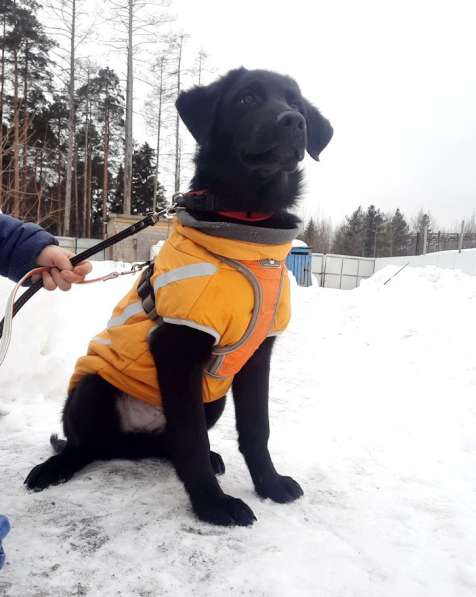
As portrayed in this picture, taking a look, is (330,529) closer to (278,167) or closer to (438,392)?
(278,167)

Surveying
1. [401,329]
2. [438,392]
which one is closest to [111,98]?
[401,329]

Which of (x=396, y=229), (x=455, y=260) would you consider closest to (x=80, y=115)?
(x=455, y=260)

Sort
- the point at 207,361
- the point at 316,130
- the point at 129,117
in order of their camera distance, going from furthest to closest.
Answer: the point at 129,117 → the point at 316,130 → the point at 207,361

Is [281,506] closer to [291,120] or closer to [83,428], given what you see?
[83,428]

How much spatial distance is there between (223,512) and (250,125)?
5.22ft

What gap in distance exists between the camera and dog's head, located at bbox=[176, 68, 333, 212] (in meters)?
1.85

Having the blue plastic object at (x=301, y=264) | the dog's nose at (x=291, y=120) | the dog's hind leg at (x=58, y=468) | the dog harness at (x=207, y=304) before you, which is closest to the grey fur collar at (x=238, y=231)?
the dog harness at (x=207, y=304)

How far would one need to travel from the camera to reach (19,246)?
161 centimetres

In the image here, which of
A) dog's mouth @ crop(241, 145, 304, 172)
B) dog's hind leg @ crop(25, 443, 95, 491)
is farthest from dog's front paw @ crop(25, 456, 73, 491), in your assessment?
dog's mouth @ crop(241, 145, 304, 172)

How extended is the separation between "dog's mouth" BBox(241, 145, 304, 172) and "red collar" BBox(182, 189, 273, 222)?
0.65ft

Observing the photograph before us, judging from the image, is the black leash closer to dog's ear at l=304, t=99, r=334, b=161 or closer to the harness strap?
the harness strap

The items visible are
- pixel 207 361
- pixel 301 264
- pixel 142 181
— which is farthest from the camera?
pixel 142 181

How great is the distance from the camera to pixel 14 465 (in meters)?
1.95

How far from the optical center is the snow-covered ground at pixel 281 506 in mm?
1243
